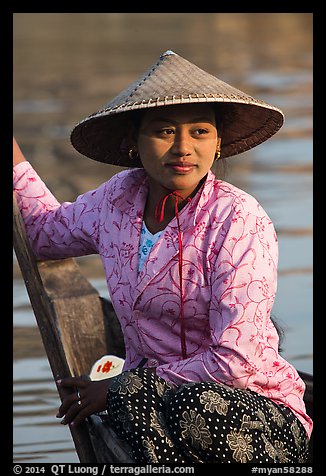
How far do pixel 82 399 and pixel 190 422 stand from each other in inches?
15.3

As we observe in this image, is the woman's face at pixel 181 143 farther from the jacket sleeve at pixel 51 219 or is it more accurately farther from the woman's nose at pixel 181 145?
the jacket sleeve at pixel 51 219

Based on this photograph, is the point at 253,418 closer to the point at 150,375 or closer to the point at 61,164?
the point at 150,375

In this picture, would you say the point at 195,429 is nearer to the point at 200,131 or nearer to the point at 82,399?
the point at 82,399

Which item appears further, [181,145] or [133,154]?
[133,154]

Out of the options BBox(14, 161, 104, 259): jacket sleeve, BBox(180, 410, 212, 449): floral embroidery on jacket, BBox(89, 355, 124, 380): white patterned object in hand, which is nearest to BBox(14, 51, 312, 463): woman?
BBox(180, 410, 212, 449): floral embroidery on jacket

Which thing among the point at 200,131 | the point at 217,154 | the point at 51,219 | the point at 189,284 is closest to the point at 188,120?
the point at 200,131

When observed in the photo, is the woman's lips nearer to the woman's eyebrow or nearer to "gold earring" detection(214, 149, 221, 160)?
the woman's eyebrow

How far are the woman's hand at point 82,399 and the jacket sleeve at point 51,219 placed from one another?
0.45 m

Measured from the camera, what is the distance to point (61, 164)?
28.1ft

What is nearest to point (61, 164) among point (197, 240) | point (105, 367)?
point (105, 367)

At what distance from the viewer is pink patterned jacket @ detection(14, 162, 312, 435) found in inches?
114

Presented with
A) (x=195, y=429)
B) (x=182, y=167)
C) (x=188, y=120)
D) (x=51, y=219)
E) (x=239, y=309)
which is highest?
(x=188, y=120)

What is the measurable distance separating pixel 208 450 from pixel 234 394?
148 mm

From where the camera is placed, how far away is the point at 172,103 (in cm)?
290
